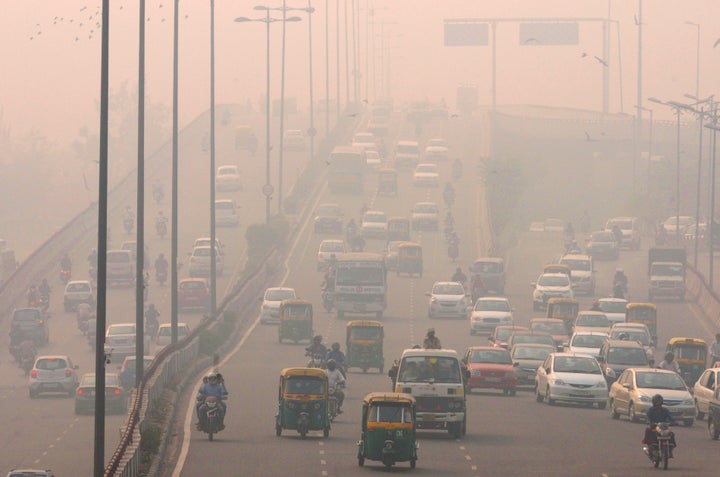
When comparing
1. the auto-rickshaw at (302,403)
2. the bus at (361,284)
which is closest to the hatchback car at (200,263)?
the bus at (361,284)

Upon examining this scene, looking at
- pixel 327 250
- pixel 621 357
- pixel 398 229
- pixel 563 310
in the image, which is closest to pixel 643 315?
pixel 563 310

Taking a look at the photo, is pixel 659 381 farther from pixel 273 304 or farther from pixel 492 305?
pixel 273 304

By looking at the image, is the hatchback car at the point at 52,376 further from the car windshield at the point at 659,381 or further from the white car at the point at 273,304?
the car windshield at the point at 659,381

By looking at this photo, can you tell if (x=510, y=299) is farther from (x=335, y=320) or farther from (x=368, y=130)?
(x=368, y=130)

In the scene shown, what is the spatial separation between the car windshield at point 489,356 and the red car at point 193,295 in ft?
101

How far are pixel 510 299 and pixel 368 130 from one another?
83673mm

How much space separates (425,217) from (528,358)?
49.8 metres

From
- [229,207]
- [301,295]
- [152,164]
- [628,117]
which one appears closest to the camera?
[301,295]

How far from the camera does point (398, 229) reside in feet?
302

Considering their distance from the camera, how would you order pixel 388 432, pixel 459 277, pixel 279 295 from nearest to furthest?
pixel 388 432, pixel 279 295, pixel 459 277

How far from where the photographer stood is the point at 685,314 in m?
73.4

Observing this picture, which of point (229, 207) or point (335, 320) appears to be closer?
point (335, 320)

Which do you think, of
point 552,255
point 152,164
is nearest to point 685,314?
point 552,255

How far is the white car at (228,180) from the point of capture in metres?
116
